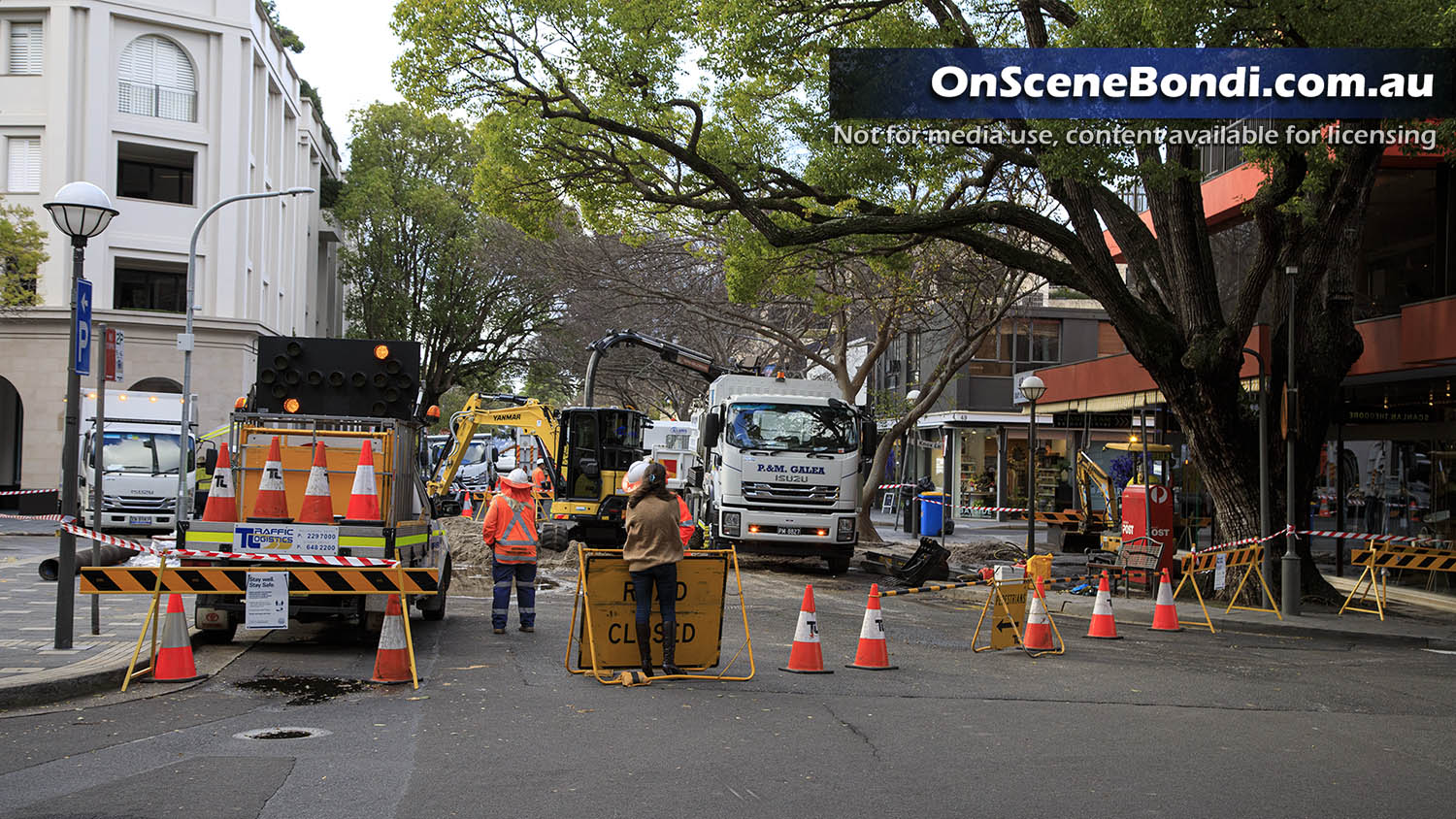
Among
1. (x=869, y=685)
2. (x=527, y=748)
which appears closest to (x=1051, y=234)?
(x=869, y=685)

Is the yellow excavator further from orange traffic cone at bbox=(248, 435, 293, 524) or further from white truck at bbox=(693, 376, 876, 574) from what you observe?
orange traffic cone at bbox=(248, 435, 293, 524)

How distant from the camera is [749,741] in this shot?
8.09 metres

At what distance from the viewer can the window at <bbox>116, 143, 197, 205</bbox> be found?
38344 mm

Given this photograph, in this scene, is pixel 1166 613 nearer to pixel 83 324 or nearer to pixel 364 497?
pixel 364 497

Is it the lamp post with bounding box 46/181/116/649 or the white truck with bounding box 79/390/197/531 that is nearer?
the lamp post with bounding box 46/181/116/649

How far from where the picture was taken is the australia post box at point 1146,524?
1836cm

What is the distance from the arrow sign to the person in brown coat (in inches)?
193

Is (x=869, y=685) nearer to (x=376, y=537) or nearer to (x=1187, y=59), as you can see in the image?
(x=376, y=537)

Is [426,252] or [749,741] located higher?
[426,252]

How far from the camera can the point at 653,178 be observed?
20.4 m

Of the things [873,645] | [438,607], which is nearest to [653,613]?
[873,645]

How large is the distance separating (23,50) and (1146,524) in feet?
112

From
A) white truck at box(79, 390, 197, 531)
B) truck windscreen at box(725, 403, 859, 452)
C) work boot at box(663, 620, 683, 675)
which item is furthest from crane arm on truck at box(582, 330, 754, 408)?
work boot at box(663, 620, 683, 675)

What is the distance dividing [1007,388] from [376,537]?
35.0 metres
